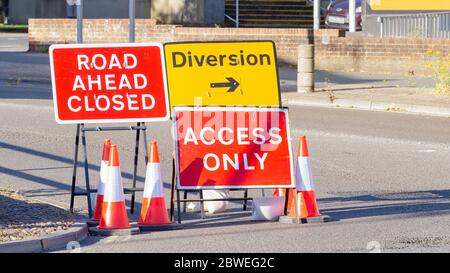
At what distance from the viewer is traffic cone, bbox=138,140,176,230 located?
9594 mm

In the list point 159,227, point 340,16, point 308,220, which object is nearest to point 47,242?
point 159,227

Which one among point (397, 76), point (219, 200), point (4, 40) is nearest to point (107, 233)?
point (219, 200)

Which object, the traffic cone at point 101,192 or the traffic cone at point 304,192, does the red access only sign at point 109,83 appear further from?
the traffic cone at point 304,192

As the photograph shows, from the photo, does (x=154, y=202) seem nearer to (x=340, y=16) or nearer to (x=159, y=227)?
(x=159, y=227)

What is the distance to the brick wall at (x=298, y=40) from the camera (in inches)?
1030

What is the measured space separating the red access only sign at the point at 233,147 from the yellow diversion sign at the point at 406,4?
19.6m

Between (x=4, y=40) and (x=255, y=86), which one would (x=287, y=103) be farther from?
(x=4, y=40)

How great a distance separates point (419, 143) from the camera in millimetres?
15445

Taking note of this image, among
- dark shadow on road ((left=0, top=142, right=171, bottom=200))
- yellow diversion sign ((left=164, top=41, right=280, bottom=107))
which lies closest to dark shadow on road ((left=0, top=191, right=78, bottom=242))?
dark shadow on road ((left=0, top=142, right=171, bottom=200))

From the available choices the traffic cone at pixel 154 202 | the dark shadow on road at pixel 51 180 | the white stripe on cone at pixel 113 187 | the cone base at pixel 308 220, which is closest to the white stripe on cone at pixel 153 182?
the traffic cone at pixel 154 202

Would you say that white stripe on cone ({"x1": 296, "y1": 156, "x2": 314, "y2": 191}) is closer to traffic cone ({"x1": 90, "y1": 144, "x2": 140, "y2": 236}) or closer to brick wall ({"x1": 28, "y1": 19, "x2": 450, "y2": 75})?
traffic cone ({"x1": 90, "y1": 144, "x2": 140, "y2": 236})

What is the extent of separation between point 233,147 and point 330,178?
265 centimetres

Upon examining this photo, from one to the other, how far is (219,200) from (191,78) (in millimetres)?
1358

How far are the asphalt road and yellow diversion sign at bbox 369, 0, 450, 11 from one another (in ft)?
31.7
